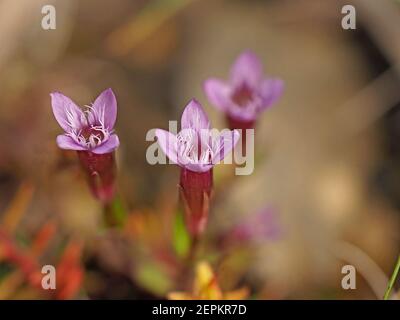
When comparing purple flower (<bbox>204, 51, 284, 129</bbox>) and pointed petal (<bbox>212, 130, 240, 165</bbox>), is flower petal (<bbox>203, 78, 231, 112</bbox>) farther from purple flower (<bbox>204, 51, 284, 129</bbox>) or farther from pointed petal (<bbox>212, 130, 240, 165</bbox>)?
pointed petal (<bbox>212, 130, 240, 165</bbox>)

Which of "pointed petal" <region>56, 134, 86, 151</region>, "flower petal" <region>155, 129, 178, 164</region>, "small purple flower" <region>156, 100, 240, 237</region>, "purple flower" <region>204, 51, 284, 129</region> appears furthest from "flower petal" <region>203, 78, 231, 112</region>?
"pointed petal" <region>56, 134, 86, 151</region>

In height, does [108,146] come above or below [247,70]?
below

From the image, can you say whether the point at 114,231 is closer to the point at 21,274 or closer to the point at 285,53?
the point at 21,274

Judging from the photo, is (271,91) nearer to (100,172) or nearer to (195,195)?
(195,195)

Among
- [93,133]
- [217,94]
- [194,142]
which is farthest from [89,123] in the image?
[217,94]

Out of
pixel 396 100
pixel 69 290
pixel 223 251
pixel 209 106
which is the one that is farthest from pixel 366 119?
pixel 69 290

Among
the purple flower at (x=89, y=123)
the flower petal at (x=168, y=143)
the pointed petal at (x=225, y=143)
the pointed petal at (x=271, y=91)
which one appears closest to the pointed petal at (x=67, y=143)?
the purple flower at (x=89, y=123)
